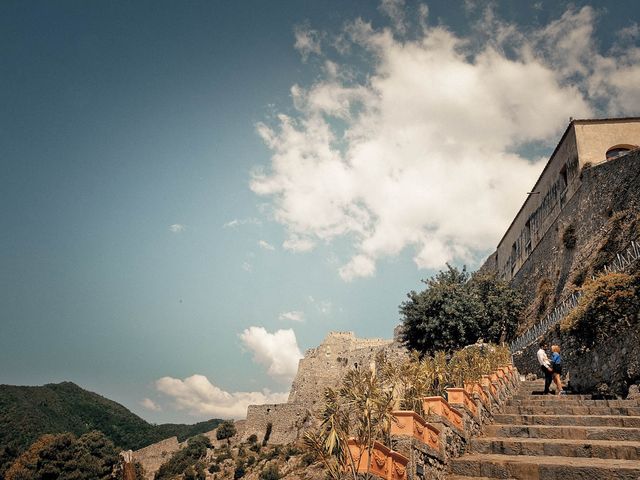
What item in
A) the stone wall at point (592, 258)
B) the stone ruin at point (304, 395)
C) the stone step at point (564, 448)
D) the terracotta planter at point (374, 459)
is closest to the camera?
the terracotta planter at point (374, 459)

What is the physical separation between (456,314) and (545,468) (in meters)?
16.0

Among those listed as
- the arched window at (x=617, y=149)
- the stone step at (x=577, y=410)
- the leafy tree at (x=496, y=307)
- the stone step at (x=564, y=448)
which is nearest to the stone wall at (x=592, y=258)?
the leafy tree at (x=496, y=307)

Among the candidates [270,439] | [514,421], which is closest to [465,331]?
[514,421]

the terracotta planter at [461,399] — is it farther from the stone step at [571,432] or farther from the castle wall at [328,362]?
the castle wall at [328,362]

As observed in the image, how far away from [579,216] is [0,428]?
62.3 m

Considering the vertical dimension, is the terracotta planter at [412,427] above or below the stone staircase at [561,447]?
above

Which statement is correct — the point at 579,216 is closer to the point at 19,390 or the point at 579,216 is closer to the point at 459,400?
the point at 459,400

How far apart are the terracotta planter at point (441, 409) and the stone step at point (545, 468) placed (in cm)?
64

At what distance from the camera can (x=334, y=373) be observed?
45562 mm

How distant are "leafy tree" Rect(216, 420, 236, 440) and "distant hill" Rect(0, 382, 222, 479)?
24.1m

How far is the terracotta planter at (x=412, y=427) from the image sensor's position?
560cm

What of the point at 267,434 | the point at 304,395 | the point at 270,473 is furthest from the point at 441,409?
the point at 304,395

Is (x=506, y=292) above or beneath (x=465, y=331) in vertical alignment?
above

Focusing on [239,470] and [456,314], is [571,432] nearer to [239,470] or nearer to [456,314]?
[456,314]
